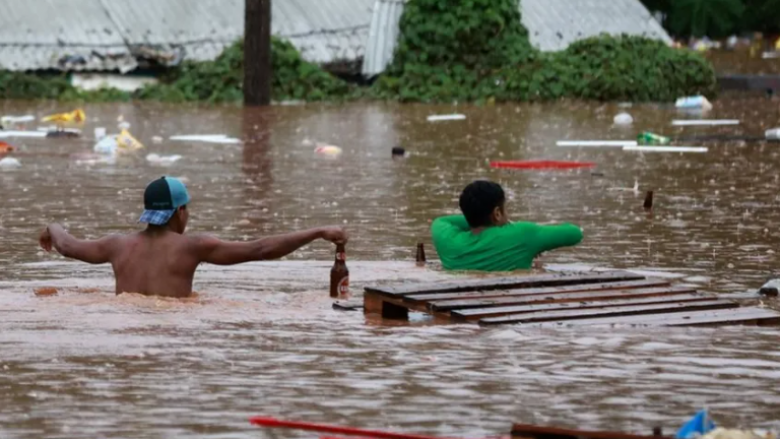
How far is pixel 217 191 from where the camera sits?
586 inches

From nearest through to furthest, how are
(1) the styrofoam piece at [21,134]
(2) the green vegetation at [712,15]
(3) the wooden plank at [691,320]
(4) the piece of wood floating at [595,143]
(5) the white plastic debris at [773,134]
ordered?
(3) the wooden plank at [691,320] → (4) the piece of wood floating at [595,143] → (5) the white plastic debris at [773,134] → (1) the styrofoam piece at [21,134] → (2) the green vegetation at [712,15]

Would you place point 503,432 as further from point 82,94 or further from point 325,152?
point 82,94

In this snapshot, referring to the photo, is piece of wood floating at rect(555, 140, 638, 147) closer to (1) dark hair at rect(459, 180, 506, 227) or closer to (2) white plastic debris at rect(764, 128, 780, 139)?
(2) white plastic debris at rect(764, 128, 780, 139)

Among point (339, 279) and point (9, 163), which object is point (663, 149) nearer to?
point (9, 163)

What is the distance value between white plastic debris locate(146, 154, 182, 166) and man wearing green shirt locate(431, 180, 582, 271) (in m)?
7.13

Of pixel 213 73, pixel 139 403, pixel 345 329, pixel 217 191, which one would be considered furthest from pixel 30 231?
pixel 213 73

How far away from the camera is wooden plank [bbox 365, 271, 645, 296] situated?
348 inches

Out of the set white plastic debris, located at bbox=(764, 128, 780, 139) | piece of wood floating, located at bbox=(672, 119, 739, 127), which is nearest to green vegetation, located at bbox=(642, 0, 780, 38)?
piece of wood floating, located at bbox=(672, 119, 739, 127)

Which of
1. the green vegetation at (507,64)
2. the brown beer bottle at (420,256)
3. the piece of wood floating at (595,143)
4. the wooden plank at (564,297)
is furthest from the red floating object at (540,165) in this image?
the green vegetation at (507,64)

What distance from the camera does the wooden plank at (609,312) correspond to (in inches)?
329

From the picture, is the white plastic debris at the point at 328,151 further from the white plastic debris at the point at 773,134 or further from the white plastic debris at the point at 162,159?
the white plastic debris at the point at 773,134

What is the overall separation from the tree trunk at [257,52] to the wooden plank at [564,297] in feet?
51.8

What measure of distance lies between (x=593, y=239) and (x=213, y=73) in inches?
593

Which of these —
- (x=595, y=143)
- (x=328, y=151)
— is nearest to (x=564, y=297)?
(x=328, y=151)
